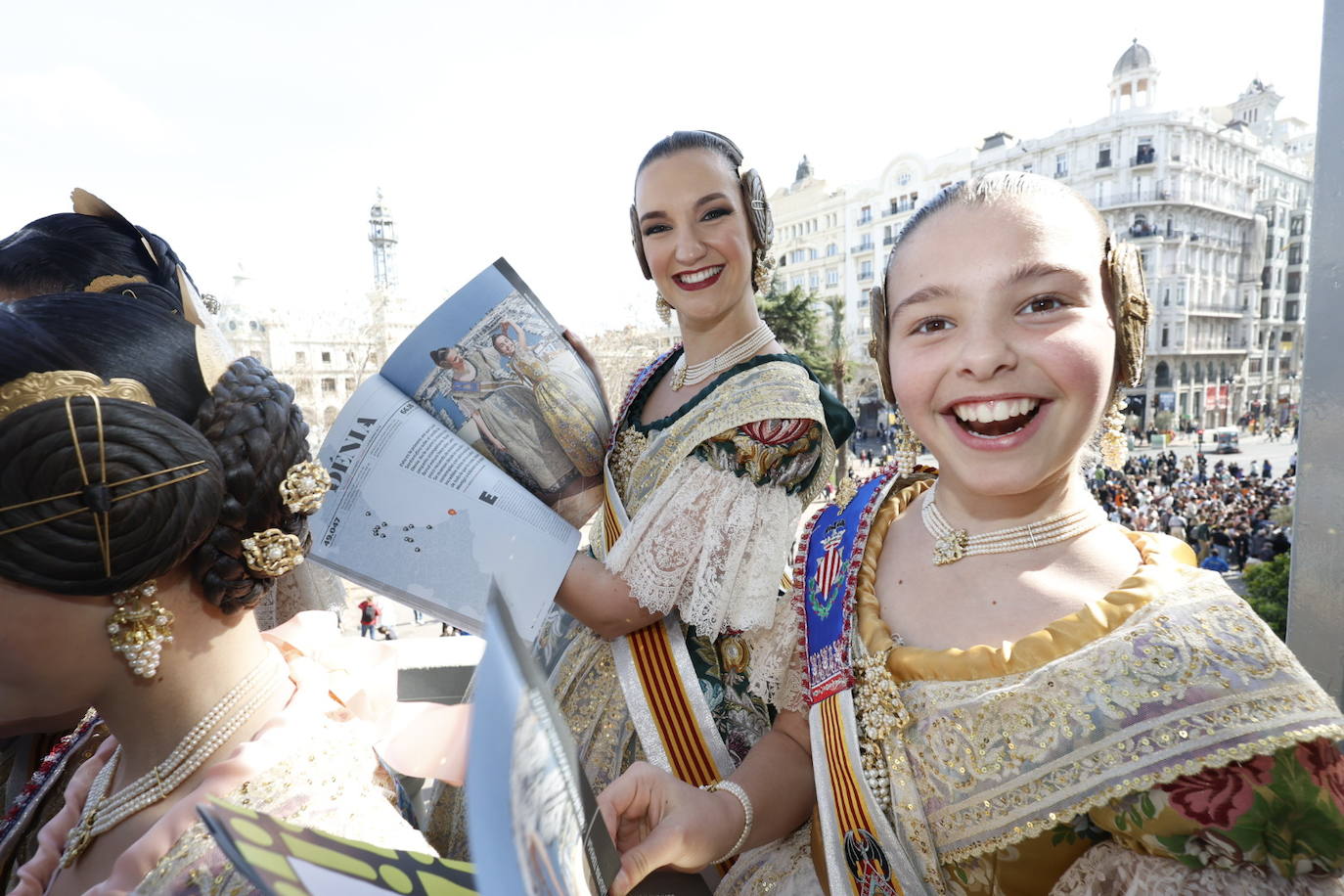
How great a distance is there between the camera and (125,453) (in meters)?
0.88

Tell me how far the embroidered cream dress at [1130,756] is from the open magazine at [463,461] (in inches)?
33.1

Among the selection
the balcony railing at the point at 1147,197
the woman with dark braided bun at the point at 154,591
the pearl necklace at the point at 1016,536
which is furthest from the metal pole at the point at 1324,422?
the balcony railing at the point at 1147,197

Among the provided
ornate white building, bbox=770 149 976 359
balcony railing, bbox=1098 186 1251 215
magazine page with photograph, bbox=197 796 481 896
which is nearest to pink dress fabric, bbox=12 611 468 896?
magazine page with photograph, bbox=197 796 481 896

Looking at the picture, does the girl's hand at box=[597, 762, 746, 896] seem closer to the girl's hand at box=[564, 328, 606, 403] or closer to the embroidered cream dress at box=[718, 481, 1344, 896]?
the embroidered cream dress at box=[718, 481, 1344, 896]

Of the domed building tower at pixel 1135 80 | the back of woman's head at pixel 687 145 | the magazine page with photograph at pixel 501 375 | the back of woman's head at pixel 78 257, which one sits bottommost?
the magazine page with photograph at pixel 501 375

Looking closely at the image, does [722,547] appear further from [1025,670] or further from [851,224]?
[851,224]

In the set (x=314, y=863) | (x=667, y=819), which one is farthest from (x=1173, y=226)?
(x=314, y=863)

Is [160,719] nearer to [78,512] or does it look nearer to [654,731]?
[78,512]

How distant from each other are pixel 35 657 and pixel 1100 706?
4.76 ft

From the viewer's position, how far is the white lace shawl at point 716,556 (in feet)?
5.08

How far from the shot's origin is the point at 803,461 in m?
1.68

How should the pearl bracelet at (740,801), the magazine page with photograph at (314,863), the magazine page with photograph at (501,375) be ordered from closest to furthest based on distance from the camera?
the magazine page with photograph at (314,863), the pearl bracelet at (740,801), the magazine page with photograph at (501,375)

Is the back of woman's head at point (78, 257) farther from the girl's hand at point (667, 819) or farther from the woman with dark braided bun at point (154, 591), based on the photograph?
the girl's hand at point (667, 819)

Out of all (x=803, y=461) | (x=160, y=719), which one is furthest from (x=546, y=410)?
(x=160, y=719)
